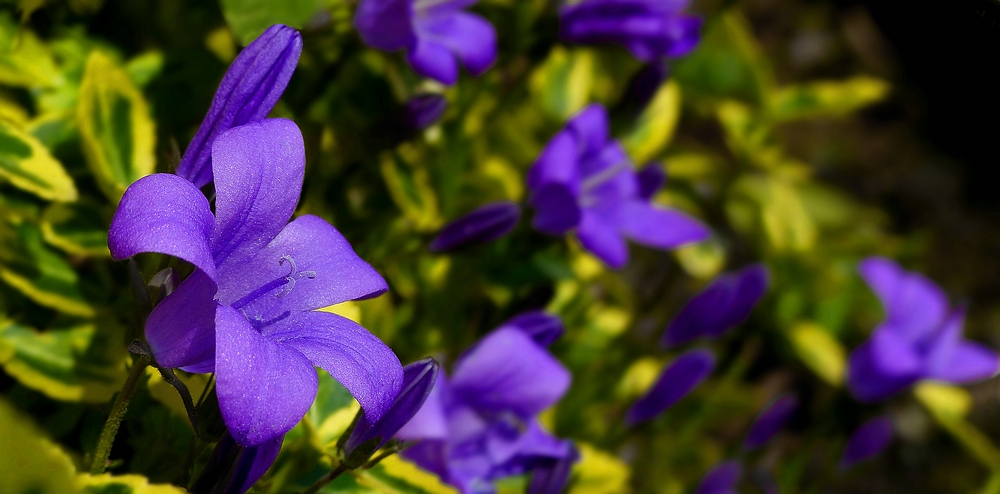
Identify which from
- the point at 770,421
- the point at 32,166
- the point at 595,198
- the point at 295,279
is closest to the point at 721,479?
the point at 770,421

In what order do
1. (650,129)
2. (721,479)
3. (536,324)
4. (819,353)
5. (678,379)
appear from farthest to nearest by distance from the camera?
(819,353)
(650,129)
(721,479)
(678,379)
(536,324)

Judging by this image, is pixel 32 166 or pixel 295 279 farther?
pixel 32 166

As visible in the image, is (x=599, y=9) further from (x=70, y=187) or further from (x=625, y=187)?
(x=70, y=187)

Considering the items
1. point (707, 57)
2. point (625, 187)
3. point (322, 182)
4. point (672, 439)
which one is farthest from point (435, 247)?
point (707, 57)

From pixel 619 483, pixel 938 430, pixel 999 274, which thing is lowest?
pixel 938 430

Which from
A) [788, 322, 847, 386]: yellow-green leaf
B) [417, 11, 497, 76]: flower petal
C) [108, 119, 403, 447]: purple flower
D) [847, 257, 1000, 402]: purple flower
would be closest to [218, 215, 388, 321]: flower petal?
Result: [108, 119, 403, 447]: purple flower

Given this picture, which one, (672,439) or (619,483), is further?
(672,439)

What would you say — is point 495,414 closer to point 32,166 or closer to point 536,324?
point 536,324

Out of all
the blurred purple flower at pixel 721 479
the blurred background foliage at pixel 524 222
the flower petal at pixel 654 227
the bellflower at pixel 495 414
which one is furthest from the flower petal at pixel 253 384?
the blurred purple flower at pixel 721 479
